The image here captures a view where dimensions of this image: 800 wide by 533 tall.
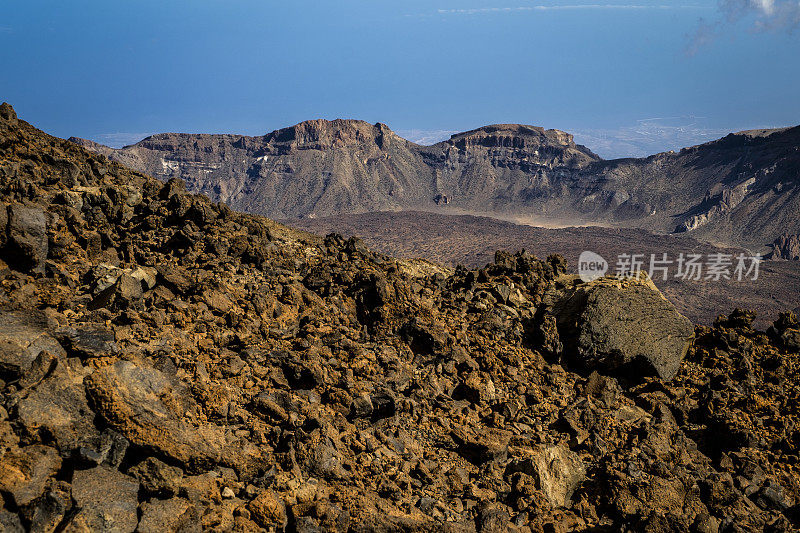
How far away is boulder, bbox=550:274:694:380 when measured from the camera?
35.2ft

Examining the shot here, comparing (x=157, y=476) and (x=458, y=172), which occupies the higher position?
(x=458, y=172)

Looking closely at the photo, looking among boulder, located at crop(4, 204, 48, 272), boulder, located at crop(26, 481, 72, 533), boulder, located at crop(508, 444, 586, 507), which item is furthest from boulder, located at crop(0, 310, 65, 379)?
boulder, located at crop(508, 444, 586, 507)

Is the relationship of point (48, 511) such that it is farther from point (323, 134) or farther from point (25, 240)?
point (323, 134)

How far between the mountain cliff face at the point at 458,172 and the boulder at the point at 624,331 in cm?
13012

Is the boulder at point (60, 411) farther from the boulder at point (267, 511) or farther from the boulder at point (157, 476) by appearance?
the boulder at point (267, 511)

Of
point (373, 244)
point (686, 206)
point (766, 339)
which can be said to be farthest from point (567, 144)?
point (766, 339)

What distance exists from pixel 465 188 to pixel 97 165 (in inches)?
6388

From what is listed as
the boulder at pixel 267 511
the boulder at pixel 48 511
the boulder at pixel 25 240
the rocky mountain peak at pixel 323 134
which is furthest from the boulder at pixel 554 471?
the rocky mountain peak at pixel 323 134

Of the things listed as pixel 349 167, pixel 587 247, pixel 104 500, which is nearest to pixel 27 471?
pixel 104 500

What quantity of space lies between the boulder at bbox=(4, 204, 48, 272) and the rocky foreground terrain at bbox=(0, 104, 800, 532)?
0.05 meters

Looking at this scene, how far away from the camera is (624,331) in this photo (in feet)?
35.7

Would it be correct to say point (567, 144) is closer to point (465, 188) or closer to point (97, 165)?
point (465, 188)

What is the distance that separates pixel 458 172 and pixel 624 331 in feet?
563

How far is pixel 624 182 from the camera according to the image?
155 m
